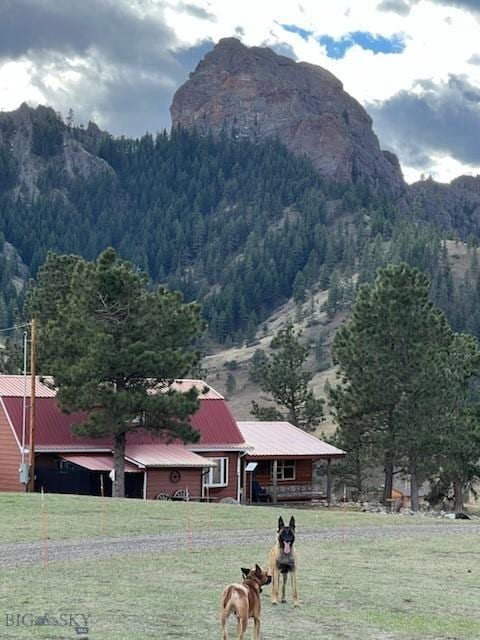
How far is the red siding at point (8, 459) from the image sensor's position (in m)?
50.2

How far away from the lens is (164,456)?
5225cm

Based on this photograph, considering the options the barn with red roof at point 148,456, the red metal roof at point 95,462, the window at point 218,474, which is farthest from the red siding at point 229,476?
the red metal roof at point 95,462

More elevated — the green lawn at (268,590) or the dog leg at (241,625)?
the dog leg at (241,625)

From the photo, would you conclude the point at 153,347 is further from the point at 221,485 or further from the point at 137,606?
the point at 137,606

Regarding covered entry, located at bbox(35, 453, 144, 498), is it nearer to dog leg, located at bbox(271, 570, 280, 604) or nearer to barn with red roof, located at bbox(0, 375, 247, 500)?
barn with red roof, located at bbox(0, 375, 247, 500)

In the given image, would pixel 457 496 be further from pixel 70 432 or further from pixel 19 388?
pixel 19 388

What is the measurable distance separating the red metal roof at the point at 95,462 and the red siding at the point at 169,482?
101 centimetres

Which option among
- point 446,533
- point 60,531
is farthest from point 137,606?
point 446,533

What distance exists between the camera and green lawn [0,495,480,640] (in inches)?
570

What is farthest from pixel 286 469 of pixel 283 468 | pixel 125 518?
pixel 125 518

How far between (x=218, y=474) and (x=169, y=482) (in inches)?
197

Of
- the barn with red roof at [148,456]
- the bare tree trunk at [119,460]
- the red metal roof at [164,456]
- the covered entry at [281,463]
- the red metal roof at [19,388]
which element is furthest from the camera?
the covered entry at [281,463]

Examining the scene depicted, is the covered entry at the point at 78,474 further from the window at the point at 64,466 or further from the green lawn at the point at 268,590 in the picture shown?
the green lawn at the point at 268,590

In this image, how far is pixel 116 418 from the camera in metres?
47.8
